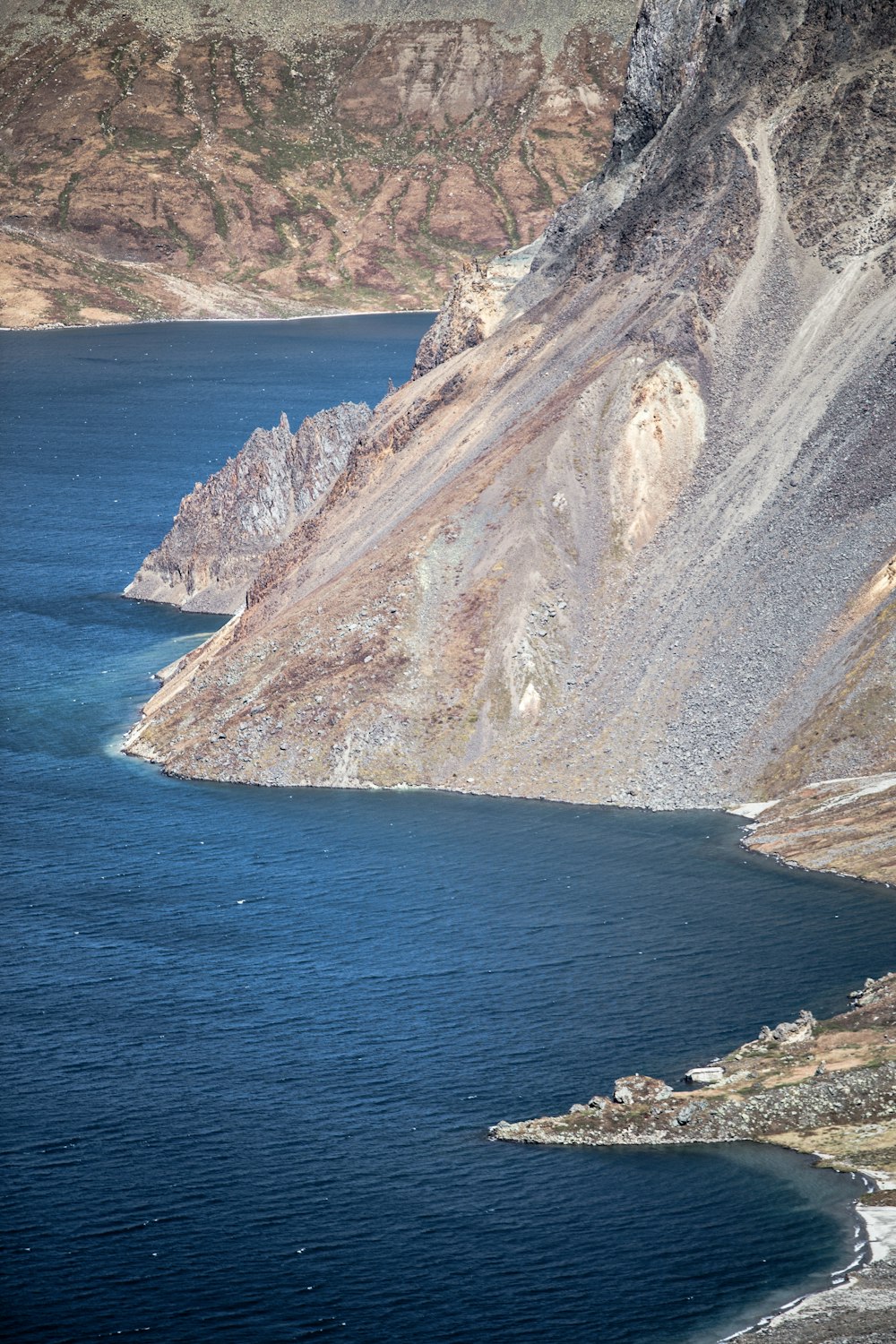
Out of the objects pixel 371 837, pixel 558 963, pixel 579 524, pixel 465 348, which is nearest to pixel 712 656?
pixel 579 524

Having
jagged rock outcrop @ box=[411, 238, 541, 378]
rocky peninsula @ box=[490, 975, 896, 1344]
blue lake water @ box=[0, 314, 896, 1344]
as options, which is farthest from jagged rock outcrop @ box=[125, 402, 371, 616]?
rocky peninsula @ box=[490, 975, 896, 1344]

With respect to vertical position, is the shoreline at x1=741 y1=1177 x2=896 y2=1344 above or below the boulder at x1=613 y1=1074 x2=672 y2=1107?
below

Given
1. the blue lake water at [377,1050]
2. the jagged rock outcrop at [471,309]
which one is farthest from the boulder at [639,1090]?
the jagged rock outcrop at [471,309]

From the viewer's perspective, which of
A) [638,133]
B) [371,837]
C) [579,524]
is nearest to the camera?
[371,837]

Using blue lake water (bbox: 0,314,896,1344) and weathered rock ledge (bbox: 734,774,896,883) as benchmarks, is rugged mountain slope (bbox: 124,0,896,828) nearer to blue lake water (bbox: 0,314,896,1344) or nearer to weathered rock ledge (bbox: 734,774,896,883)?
weathered rock ledge (bbox: 734,774,896,883)

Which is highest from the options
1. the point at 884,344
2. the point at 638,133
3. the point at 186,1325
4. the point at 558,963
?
the point at 638,133

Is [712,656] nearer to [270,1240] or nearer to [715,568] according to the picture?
[715,568]
